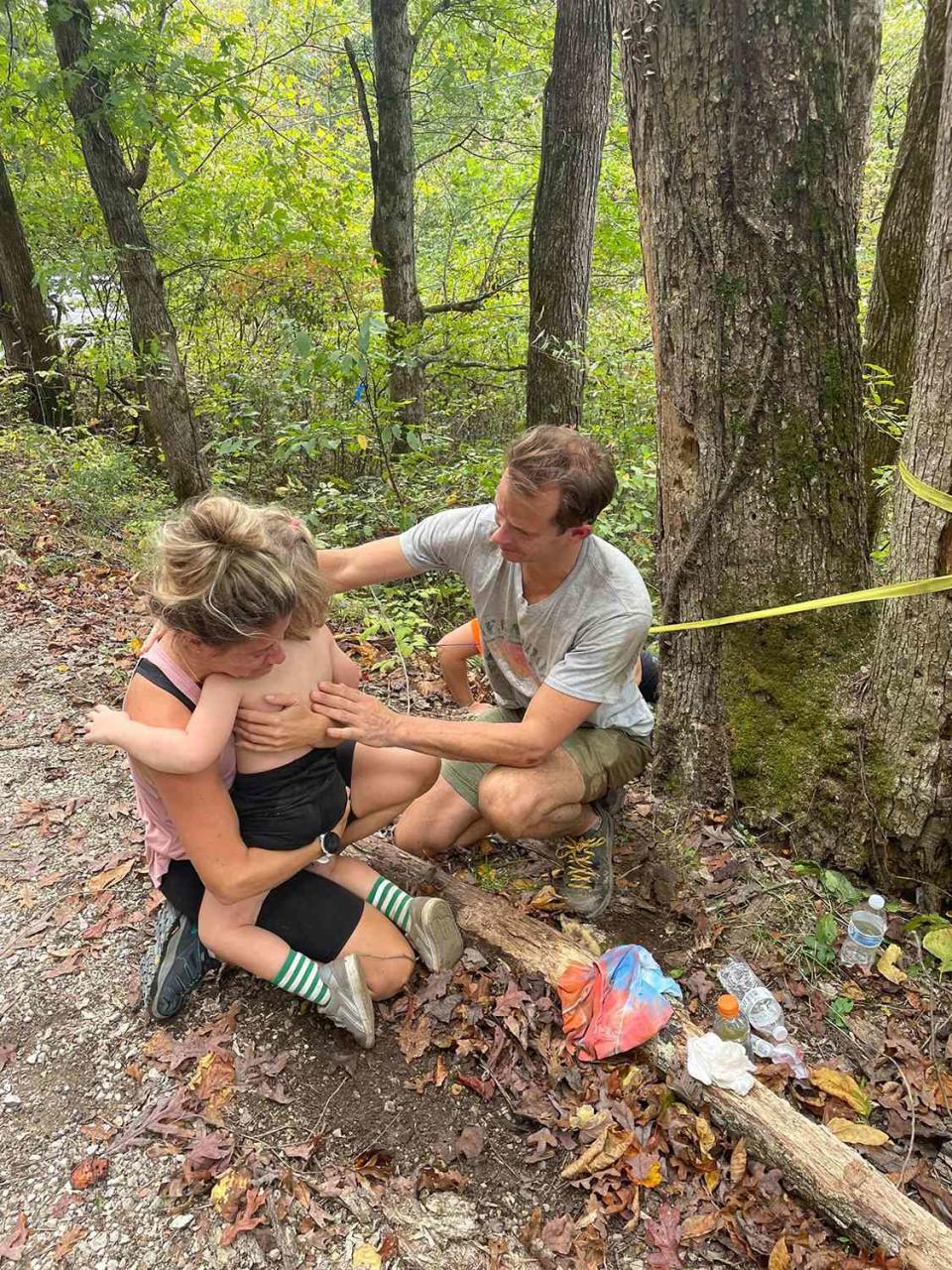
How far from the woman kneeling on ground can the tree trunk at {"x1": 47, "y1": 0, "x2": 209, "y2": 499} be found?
5.15m

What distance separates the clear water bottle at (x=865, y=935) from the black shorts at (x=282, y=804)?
1.88 meters

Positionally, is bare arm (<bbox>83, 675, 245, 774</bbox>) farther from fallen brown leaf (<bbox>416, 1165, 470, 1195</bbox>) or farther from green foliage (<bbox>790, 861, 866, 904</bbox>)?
green foliage (<bbox>790, 861, 866, 904</bbox>)

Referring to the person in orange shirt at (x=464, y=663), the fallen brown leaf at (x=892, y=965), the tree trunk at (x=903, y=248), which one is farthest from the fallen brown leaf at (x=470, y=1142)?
the tree trunk at (x=903, y=248)

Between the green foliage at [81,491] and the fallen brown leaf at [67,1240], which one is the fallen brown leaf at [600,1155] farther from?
the green foliage at [81,491]

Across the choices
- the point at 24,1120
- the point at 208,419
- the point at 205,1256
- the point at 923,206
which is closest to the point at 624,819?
the point at 205,1256

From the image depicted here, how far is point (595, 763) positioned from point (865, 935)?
1.10 meters

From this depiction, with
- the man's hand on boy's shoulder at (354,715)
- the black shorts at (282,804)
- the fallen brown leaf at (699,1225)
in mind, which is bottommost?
the fallen brown leaf at (699,1225)

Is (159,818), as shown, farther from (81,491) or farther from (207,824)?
(81,491)

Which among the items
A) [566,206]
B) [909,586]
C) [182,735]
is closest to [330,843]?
[182,735]

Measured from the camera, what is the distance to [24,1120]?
7.20 ft

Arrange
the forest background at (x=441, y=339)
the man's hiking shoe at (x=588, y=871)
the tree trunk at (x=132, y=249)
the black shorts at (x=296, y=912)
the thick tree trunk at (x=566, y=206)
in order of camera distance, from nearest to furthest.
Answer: the black shorts at (x=296, y=912)
the forest background at (x=441, y=339)
the man's hiking shoe at (x=588, y=871)
the thick tree trunk at (x=566, y=206)
the tree trunk at (x=132, y=249)

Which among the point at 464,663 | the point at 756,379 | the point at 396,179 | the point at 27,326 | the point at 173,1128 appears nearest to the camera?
the point at 173,1128

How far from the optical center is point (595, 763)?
2969 millimetres

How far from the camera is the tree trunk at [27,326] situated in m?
8.45
